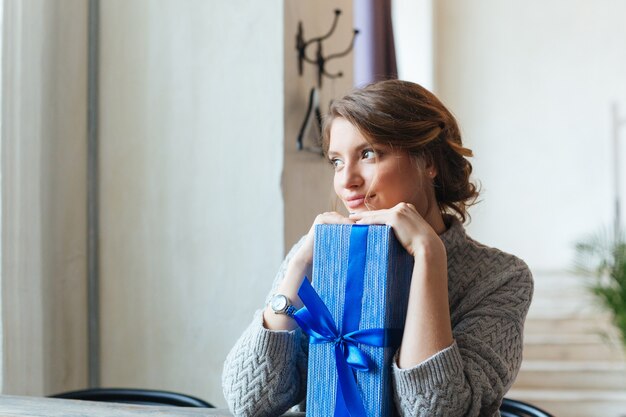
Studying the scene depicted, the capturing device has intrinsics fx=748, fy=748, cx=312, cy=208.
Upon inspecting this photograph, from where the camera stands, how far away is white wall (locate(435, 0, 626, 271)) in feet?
20.0

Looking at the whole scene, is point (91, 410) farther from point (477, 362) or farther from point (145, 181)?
point (145, 181)

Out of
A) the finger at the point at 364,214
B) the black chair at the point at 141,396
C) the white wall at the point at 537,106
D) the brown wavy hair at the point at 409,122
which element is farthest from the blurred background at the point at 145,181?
the white wall at the point at 537,106

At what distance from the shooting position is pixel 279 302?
1.12m

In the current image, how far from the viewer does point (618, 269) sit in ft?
13.5

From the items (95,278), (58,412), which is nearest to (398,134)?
(58,412)

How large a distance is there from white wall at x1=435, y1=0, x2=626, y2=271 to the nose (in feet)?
17.0

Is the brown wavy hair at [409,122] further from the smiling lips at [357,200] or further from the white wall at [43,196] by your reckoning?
the white wall at [43,196]

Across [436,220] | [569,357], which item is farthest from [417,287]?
[569,357]

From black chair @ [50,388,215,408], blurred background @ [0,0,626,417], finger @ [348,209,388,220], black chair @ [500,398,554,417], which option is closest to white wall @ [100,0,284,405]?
blurred background @ [0,0,626,417]

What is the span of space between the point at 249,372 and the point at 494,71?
5.67 metres

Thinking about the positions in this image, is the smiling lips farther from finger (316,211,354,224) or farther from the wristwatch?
the wristwatch

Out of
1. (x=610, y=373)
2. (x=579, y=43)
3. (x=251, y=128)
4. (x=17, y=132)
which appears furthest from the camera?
(x=579, y=43)

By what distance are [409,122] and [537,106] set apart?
17.9ft

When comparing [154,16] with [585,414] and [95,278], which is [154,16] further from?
[585,414]
